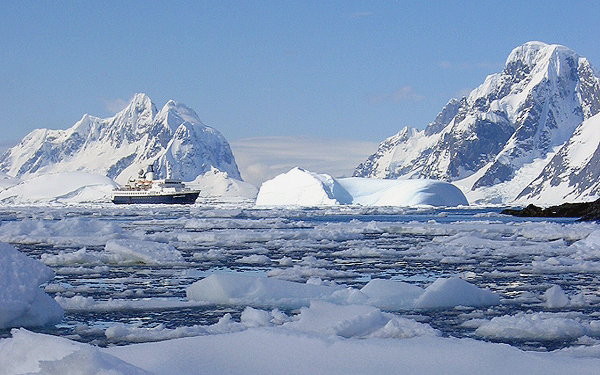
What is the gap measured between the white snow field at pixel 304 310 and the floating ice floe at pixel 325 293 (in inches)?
0.7

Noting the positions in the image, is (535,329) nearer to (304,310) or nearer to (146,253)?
(304,310)

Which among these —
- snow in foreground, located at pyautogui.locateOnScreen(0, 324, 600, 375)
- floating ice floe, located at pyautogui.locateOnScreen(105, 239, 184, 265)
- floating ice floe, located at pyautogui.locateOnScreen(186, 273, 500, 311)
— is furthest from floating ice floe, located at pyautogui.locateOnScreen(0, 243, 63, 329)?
floating ice floe, located at pyautogui.locateOnScreen(105, 239, 184, 265)

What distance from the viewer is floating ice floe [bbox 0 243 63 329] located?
7.66m

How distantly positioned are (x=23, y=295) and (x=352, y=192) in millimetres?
66024

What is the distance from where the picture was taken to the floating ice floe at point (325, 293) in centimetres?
934

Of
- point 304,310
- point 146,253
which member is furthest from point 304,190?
point 304,310

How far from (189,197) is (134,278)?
76.6 meters

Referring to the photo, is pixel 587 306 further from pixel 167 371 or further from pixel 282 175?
pixel 282 175

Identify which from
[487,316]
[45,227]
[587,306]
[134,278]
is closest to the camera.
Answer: [487,316]

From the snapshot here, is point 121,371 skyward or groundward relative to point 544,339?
skyward

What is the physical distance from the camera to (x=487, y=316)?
28.1 feet

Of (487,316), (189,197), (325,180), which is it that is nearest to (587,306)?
(487,316)

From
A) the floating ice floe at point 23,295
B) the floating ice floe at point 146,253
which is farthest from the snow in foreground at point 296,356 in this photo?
the floating ice floe at point 146,253

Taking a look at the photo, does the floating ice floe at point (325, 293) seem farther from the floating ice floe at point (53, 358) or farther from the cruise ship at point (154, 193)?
the cruise ship at point (154, 193)
